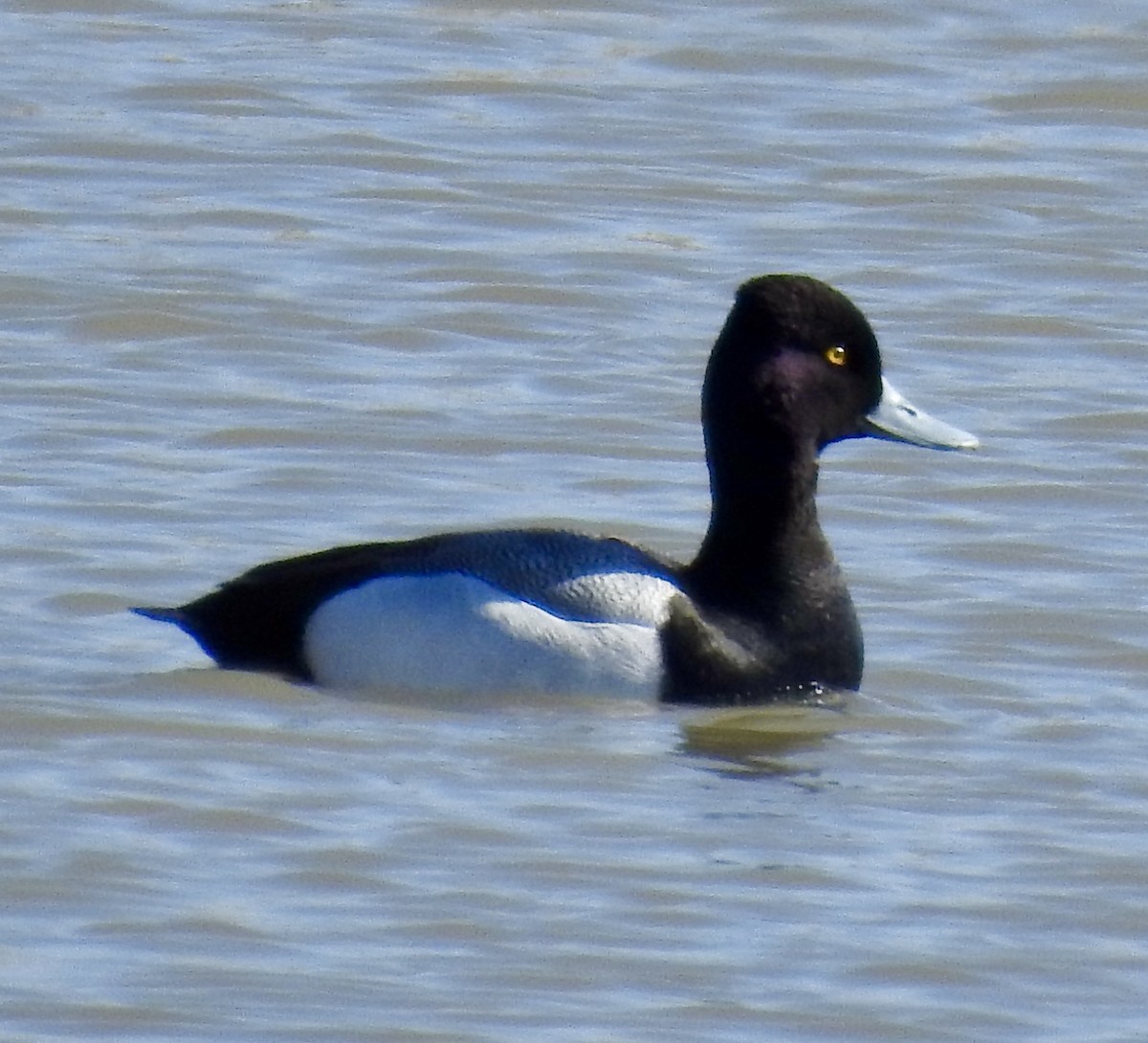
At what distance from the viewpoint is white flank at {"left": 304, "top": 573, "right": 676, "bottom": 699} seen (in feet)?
28.9

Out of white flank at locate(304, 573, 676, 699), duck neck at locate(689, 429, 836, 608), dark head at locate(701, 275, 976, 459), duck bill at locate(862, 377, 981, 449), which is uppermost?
dark head at locate(701, 275, 976, 459)

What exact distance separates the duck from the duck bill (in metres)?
0.07

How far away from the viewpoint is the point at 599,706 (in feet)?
28.9

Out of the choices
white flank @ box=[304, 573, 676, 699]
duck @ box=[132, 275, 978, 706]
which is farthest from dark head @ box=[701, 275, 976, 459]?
white flank @ box=[304, 573, 676, 699]

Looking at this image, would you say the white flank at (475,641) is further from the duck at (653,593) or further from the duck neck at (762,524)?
the duck neck at (762,524)

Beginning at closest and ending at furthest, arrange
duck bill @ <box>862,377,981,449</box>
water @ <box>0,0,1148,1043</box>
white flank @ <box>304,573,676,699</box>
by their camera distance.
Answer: water @ <box>0,0,1148,1043</box>
white flank @ <box>304,573,676,699</box>
duck bill @ <box>862,377,981,449</box>

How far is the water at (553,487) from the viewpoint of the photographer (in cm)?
692

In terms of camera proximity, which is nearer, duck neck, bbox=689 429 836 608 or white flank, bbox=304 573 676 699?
white flank, bbox=304 573 676 699

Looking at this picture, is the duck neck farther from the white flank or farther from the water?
the water

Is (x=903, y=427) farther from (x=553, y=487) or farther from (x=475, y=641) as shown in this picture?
(x=553, y=487)

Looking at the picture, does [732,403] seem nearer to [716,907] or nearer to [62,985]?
[716,907]

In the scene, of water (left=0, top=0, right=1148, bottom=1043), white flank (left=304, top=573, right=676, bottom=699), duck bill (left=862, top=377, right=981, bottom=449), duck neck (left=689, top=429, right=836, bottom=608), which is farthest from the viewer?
duck bill (left=862, top=377, right=981, bottom=449)

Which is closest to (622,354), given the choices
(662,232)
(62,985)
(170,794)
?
(662,232)

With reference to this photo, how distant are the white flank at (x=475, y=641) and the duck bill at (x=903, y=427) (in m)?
0.87
